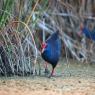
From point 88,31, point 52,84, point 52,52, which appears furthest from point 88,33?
point 52,84

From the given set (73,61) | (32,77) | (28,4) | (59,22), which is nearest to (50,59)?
(32,77)

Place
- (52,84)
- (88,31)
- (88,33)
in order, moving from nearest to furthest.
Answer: (52,84) → (88,33) → (88,31)

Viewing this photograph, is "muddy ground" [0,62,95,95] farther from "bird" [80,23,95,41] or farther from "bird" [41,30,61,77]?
"bird" [80,23,95,41]

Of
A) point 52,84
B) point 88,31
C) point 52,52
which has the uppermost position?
point 88,31

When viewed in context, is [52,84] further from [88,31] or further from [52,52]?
[88,31]

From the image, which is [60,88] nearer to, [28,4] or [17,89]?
[17,89]

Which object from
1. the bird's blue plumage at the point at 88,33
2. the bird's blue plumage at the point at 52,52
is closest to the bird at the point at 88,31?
the bird's blue plumage at the point at 88,33

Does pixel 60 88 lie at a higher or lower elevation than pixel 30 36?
lower

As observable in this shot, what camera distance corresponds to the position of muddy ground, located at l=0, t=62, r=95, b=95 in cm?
529

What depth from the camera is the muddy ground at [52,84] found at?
5.29 meters

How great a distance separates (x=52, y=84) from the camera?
582 centimetres

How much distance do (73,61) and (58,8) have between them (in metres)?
1.18

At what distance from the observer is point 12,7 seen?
6.19 meters

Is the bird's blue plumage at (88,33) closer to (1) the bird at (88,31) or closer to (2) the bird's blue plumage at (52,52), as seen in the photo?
(1) the bird at (88,31)
